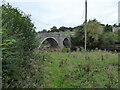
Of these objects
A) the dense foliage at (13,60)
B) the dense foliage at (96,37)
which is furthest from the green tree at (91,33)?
the dense foliage at (13,60)

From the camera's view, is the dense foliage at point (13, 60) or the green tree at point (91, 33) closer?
the dense foliage at point (13, 60)

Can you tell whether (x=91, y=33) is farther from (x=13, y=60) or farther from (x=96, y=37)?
(x=13, y=60)

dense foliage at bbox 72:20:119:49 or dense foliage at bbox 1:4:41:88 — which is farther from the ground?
dense foliage at bbox 72:20:119:49

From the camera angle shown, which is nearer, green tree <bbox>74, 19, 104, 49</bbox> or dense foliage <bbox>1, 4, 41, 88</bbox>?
dense foliage <bbox>1, 4, 41, 88</bbox>

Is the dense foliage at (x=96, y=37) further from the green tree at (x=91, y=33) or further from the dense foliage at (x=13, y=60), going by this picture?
the dense foliage at (x=13, y=60)

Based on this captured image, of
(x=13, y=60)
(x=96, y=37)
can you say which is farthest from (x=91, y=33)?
(x=13, y=60)

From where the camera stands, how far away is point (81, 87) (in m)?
2.84

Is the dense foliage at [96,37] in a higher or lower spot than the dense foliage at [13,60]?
higher

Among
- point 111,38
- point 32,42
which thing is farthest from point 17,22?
point 111,38

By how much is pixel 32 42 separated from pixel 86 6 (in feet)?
30.8

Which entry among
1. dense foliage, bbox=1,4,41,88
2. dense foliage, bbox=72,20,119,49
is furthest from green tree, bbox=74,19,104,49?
dense foliage, bbox=1,4,41,88

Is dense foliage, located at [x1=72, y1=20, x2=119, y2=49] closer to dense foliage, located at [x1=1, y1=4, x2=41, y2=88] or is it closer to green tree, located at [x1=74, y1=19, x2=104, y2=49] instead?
green tree, located at [x1=74, y1=19, x2=104, y2=49]

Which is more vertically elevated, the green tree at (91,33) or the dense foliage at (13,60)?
the green tree at (91,33)

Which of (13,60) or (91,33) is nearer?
(13,60)
